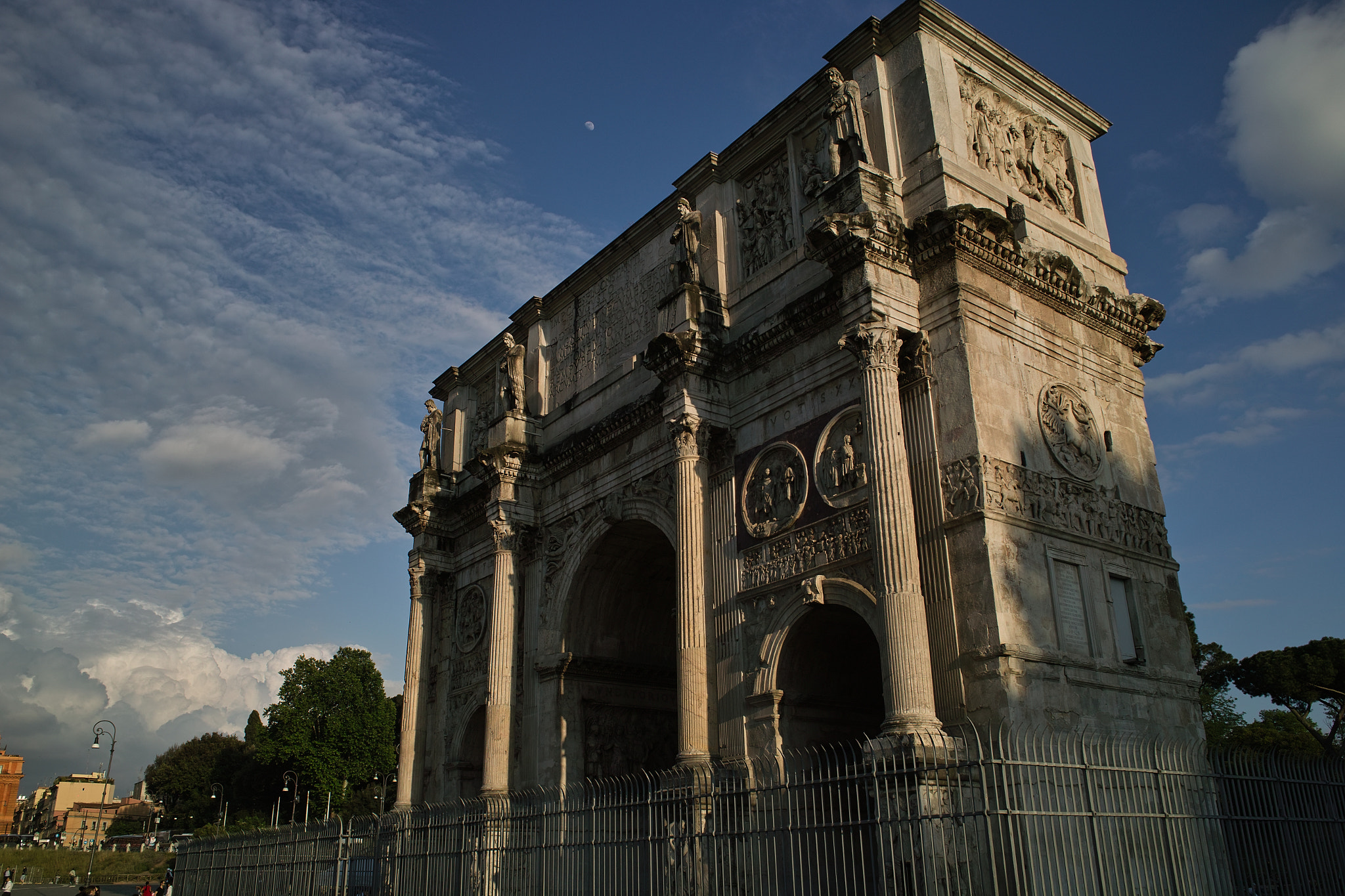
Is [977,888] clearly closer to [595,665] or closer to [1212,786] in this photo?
[1212,786]

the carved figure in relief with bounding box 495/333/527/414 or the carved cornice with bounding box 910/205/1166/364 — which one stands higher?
the carved figure in relief with bounding box 495/333/527/414

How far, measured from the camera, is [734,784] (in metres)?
14.3

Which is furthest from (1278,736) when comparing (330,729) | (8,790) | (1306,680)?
(8,790)

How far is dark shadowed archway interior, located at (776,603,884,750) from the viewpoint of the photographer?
16297 mm

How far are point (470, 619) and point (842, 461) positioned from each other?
12.9 meters

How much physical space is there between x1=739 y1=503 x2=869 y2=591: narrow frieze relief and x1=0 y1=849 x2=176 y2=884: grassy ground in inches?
1490

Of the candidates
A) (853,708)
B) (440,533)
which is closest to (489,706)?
(440,533)

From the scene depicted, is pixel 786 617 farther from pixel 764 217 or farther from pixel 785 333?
pixel 764 217

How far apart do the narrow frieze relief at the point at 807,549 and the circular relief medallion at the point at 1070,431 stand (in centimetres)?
307

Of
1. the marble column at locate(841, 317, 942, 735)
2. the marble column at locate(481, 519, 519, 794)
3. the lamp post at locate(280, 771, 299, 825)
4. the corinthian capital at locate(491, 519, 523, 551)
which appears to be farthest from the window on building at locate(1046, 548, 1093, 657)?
the lamp post at locate(280, 771, 299, 825)

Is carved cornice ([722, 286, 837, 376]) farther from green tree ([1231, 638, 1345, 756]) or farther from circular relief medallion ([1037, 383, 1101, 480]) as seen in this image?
green tree ([1231, 638, 1345, 756])

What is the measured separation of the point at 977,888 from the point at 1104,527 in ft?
21.1

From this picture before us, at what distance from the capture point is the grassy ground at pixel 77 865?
4425 centimetres

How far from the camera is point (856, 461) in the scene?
15828 millimetres
